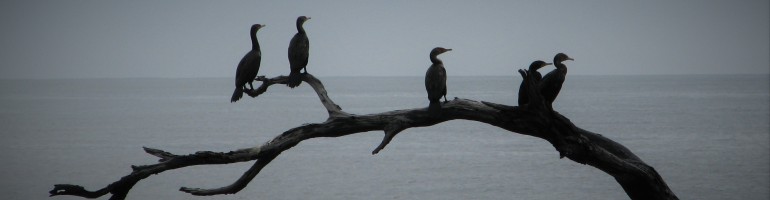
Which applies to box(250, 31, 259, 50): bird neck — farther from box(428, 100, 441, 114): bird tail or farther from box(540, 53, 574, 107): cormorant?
box(540, 53, 574, 107): cormorant

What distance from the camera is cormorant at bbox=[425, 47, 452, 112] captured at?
7.58 metres

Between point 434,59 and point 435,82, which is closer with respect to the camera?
point 435,82

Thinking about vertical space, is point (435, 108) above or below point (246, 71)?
below

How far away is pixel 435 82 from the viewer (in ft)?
25.9

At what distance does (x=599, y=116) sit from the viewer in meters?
69.3

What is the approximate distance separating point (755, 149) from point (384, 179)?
714 inches

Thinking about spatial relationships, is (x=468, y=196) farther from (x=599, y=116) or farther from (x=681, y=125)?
(x=599, y=116)

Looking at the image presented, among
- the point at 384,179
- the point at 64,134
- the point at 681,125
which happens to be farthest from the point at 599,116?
the point at 384,179

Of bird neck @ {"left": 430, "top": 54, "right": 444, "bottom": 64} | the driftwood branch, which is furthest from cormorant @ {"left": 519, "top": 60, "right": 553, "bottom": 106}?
bird neck @ {"left": 430, "top": 54, "right": 444, "bottom": 64}

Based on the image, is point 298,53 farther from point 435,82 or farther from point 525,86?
point 525,86

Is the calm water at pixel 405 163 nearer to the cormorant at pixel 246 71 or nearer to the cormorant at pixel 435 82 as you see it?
the cormorant at pixel 246 71

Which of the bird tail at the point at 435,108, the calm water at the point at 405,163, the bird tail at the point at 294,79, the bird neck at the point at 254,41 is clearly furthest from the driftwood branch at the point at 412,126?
the calm water at the point at 405,163

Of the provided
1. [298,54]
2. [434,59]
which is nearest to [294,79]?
[298,54]

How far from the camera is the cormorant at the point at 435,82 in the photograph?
7583mm
